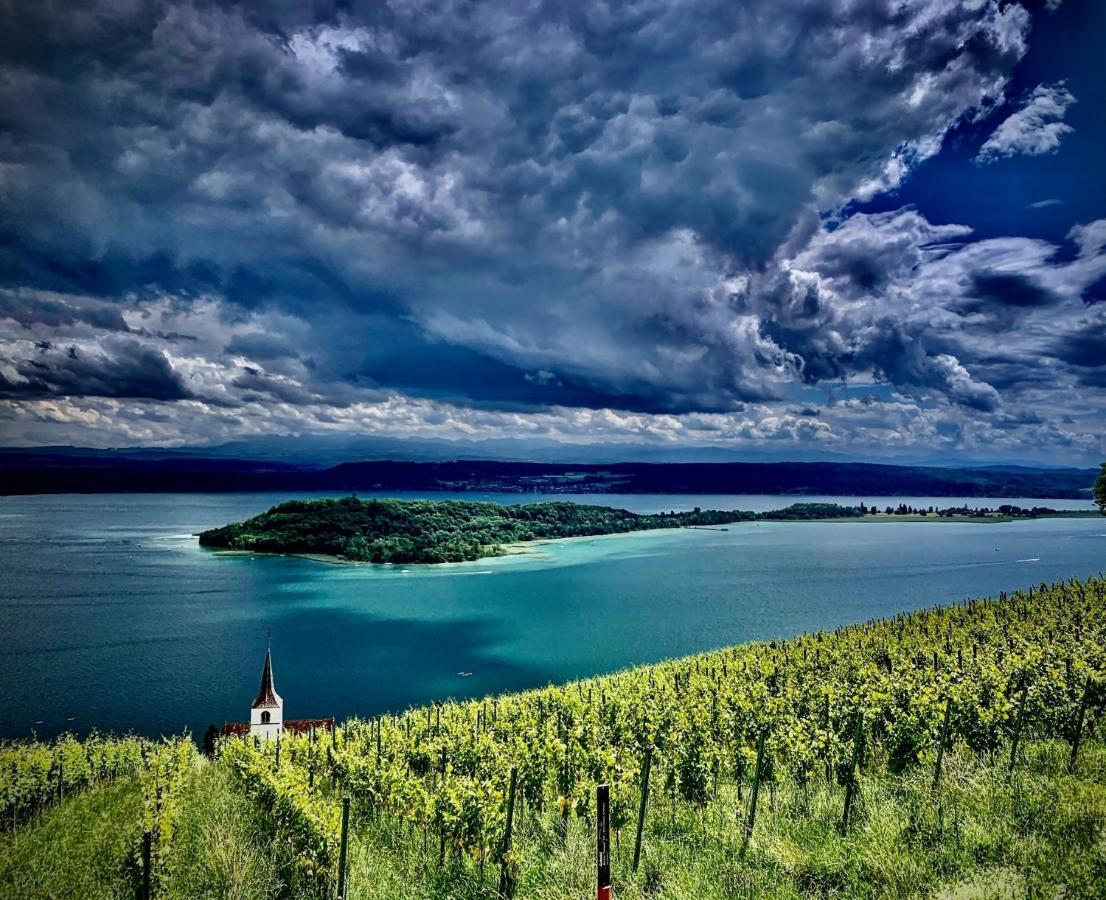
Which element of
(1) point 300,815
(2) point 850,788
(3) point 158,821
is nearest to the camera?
(2) point 850,788

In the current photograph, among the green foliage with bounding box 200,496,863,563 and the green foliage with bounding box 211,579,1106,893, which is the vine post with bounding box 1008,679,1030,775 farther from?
the green foliage with bounding box 200,496,863,563

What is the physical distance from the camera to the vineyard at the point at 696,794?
7977 millimetres

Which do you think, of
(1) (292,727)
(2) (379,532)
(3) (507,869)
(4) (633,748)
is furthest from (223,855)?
(2) (379,532)

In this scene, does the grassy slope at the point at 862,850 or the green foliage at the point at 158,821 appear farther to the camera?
the green foliage at the point at 158,821

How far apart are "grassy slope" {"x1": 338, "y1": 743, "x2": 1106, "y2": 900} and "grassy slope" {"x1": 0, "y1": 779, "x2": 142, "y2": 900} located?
3.89 meters

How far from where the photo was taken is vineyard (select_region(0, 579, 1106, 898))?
7977 millimetres

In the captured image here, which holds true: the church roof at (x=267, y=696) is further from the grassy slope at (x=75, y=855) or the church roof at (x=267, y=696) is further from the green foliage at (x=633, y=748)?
the grassy slope at (x=75, y=855)

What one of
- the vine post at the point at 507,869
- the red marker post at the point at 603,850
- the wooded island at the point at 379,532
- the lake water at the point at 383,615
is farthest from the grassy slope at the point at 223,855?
the wooded island at the point at 379,532

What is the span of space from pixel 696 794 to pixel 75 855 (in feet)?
39.2

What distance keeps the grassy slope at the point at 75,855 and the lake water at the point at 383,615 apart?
2279cm

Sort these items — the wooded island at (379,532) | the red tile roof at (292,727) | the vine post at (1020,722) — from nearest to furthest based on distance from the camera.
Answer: the vine post at (1020,722) < the red tile roof at (292,727) < the wooded island at (379,532)

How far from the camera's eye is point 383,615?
2625 inches

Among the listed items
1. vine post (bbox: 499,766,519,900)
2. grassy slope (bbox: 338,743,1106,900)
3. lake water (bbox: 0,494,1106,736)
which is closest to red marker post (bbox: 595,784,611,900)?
grassy slope (bbox: 338,743,1106,900)

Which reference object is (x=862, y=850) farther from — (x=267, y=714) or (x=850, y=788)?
(x=267, y=714)
